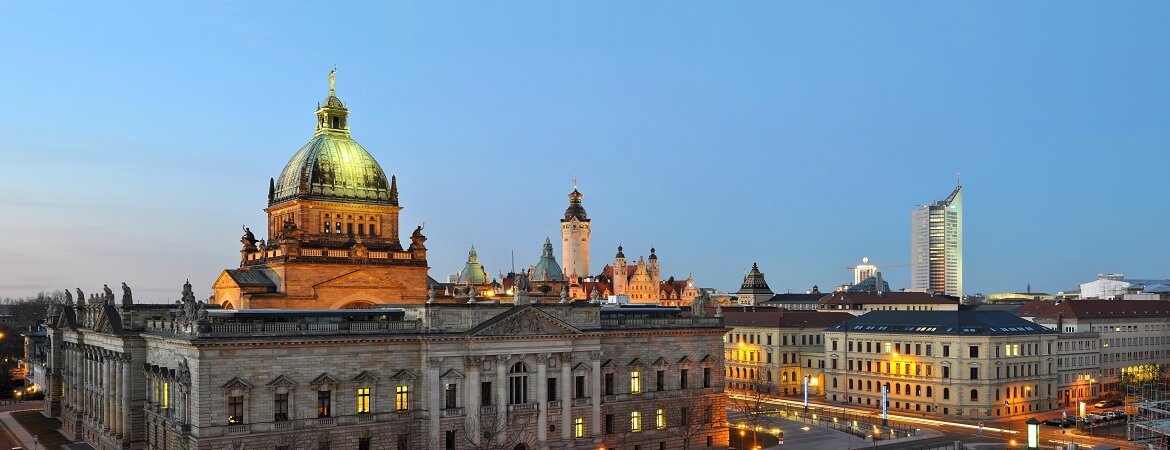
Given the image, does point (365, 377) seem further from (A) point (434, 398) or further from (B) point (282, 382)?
(B) point (282, 382)

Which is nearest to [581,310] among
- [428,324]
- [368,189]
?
[428,324]

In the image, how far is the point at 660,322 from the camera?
92000mm

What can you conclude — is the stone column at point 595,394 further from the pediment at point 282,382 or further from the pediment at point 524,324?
the pediment at point 282,382

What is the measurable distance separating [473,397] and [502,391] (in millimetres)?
2498

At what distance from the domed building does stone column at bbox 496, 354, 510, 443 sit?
2048 centimetres

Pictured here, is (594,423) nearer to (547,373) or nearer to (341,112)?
(547,373)

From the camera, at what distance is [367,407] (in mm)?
75625

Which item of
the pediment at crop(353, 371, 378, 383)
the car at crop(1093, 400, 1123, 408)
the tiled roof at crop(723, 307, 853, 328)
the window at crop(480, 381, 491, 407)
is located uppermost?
the pediment at crop(353, 371, 378, 383)

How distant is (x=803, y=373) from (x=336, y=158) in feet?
247

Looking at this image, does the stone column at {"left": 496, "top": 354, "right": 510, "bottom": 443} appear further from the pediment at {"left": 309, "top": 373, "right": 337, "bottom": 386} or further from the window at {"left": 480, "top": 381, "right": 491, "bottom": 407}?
the pediment at {"left": 309, "top": 373, "right": 337, "bottom": 386}

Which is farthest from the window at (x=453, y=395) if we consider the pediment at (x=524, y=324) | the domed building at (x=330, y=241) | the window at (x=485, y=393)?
the domed building at (x=330, y=241)

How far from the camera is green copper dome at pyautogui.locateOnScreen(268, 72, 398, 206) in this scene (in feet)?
318

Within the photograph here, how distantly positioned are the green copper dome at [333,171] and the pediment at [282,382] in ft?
90.0

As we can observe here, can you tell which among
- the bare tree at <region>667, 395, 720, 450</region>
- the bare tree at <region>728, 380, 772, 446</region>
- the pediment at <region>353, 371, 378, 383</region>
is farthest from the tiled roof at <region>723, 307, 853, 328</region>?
the pediment at <region>353, 371, 378, 383</region>
